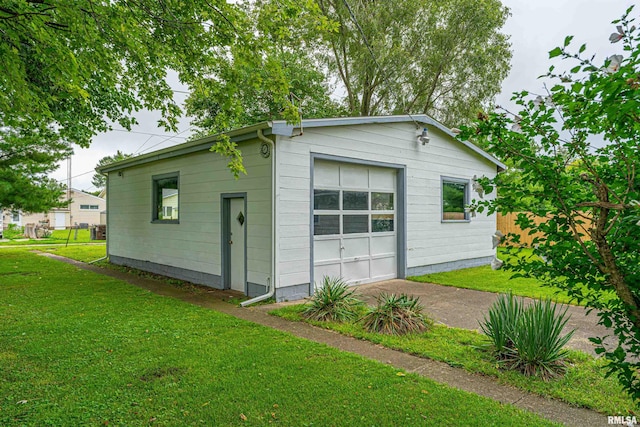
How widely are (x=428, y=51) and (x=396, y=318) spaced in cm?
1605

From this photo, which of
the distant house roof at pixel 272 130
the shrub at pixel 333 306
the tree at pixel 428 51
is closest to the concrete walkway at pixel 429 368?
the shrub at pixel 333 306

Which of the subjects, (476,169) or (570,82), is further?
(476,169)

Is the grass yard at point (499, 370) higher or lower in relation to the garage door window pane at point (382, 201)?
lower

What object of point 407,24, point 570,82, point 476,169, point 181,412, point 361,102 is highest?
point 407,24

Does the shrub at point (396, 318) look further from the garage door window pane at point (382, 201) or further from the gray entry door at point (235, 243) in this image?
the garage door window pane at point (382, 201)

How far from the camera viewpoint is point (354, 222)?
791 cm

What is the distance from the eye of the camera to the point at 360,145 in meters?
7.83

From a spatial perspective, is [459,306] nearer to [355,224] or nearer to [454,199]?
[355,224]

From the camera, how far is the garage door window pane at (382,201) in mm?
8373

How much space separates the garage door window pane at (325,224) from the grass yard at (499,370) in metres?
2.42

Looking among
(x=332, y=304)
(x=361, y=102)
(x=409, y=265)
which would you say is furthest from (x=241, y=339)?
(x=361, y=102)

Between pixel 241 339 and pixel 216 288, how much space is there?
3.39 metres

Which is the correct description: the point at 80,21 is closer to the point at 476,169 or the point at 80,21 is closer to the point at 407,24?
the point at 476,169

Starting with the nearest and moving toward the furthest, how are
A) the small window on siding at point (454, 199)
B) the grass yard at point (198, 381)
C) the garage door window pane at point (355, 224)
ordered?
the grass yard at point (198, 381), the garage door window pane at point (355, 224), the small window on siding at point (454, 199)
